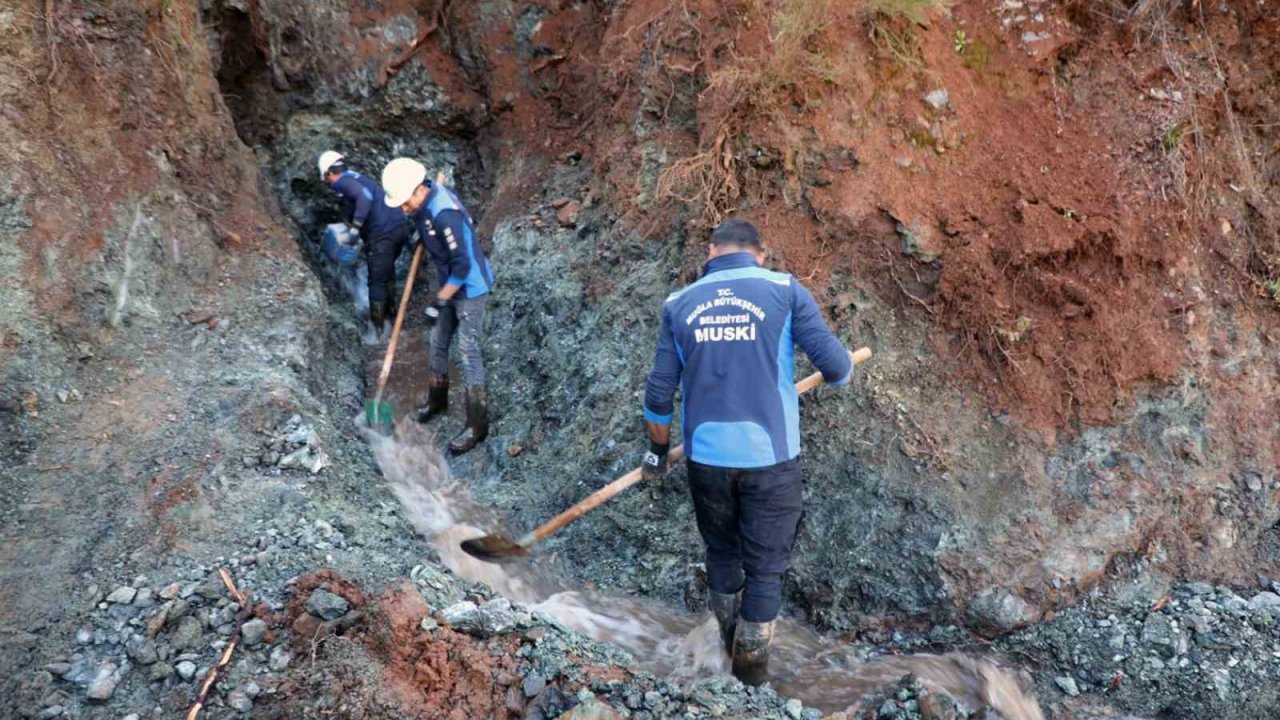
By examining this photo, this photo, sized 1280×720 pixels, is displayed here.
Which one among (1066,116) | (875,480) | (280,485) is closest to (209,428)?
(280,485)

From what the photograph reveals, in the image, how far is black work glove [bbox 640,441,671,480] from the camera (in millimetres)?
3832

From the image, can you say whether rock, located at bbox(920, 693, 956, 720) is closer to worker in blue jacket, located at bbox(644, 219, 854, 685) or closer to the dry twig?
worker in blue jacket, located at bbox(644, 219, 854, 685)

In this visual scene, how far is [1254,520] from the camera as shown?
13.5 ft

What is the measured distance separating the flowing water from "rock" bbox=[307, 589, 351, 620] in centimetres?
105

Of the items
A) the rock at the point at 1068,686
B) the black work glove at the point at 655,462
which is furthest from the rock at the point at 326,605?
the rock at the point at 1068,686

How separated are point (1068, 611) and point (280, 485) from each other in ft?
12.5

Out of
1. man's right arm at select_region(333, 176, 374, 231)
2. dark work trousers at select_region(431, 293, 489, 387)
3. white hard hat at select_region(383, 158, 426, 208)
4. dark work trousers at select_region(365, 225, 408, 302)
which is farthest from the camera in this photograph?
dark work trousers at select_region(365, 225, 408, 302)

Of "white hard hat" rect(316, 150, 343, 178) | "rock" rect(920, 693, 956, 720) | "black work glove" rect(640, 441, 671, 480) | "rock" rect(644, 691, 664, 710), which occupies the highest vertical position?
"white hard hat" rect(316, 150, 343, 178)

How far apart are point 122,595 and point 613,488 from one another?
2.09 metres

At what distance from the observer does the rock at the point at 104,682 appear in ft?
9.93

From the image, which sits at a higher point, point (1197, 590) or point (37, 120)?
point (37, 120)

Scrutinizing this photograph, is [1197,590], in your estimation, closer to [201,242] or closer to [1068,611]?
[1068,611]

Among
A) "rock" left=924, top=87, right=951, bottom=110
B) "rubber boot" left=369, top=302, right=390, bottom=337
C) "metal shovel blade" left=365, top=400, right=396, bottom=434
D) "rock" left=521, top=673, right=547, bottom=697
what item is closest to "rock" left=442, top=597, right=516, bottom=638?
"rock" left=521, top=673, right=547, bottom=697

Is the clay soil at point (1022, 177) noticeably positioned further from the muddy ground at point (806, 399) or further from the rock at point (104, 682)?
the rock at point (104, 682)
